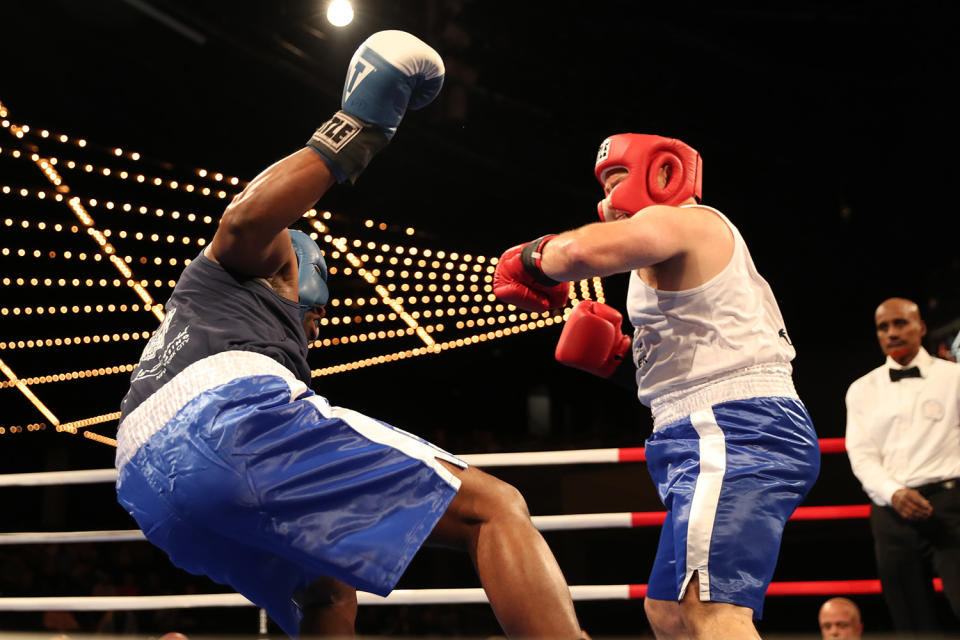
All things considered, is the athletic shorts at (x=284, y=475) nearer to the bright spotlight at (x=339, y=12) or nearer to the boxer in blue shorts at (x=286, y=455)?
the boxer in blue shorts at (x=286, y=455)

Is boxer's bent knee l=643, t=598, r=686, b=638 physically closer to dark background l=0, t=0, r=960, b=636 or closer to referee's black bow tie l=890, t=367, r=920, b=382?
referee's black bow tie l=890, t=367, r=920, b=382

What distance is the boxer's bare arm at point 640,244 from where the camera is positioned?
1.78 meters

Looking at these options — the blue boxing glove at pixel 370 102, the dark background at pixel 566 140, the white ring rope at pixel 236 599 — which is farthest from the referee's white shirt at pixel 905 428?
the dark background at pixel 566 140

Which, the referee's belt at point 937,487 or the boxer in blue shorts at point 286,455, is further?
the referee's belt at point 937,487

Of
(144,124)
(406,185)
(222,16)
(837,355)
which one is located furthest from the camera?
(837,355)

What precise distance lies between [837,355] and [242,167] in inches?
211

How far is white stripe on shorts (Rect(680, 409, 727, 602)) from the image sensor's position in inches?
66.1

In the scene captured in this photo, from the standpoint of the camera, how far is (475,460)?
283 centimetres

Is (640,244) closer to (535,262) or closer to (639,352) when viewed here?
(535,262)

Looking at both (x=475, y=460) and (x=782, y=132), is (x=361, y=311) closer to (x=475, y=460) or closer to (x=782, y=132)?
(x=782, y=132)

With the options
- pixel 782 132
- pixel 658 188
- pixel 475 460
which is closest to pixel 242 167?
pixel 782 132

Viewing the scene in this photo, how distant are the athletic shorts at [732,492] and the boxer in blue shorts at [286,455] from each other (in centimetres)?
33

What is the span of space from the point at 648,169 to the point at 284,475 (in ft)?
3.69

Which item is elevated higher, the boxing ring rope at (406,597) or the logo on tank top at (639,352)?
the logo on tank top at (639,352)
